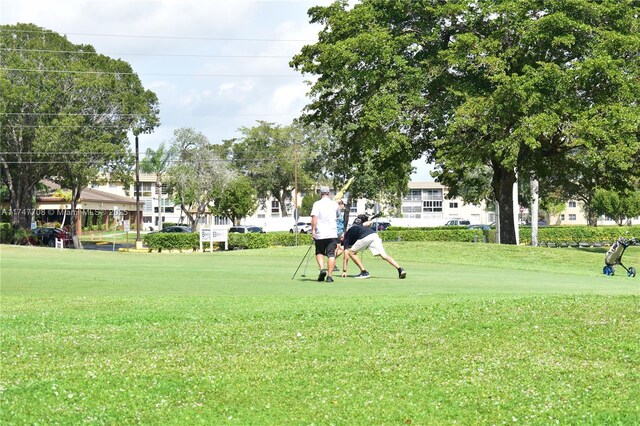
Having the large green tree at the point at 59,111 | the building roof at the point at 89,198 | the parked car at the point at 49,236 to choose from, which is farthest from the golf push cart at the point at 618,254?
the building roof at the point at 89,198


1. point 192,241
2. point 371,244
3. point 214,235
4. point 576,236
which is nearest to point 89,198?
point 192,241

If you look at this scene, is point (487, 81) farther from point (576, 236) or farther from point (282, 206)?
point (282, 206)

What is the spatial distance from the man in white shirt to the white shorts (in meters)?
1.13

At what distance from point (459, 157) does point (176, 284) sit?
74.8ft

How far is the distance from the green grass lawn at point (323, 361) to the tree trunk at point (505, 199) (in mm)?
31882

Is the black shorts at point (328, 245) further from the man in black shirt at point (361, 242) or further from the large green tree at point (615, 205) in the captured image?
the large green tree at point (615, 205)

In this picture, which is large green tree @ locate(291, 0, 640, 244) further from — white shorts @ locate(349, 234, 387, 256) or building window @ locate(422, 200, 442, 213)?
building window @ locate(422, 200, 442, 213)

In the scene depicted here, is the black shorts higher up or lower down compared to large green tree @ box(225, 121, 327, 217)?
lower down

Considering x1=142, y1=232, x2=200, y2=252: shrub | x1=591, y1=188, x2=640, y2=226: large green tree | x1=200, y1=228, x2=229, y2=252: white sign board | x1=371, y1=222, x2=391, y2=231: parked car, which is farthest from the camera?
x1=591, y1=188, x2=640, y2=226: large green tree

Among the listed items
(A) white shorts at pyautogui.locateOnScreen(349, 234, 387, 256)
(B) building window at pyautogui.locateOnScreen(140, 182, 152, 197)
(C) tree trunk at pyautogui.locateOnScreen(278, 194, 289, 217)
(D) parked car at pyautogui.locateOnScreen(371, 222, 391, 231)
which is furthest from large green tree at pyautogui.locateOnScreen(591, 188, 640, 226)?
(A) white shorts at pyautogui.locateOnScreen(349, 234, 387, 256)

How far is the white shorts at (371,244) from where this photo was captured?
1911 cm

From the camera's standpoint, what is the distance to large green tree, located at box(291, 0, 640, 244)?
122 ft

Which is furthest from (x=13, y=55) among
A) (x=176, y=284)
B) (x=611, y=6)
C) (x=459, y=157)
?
(x=176, y=284)

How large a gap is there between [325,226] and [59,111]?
51811 mm
